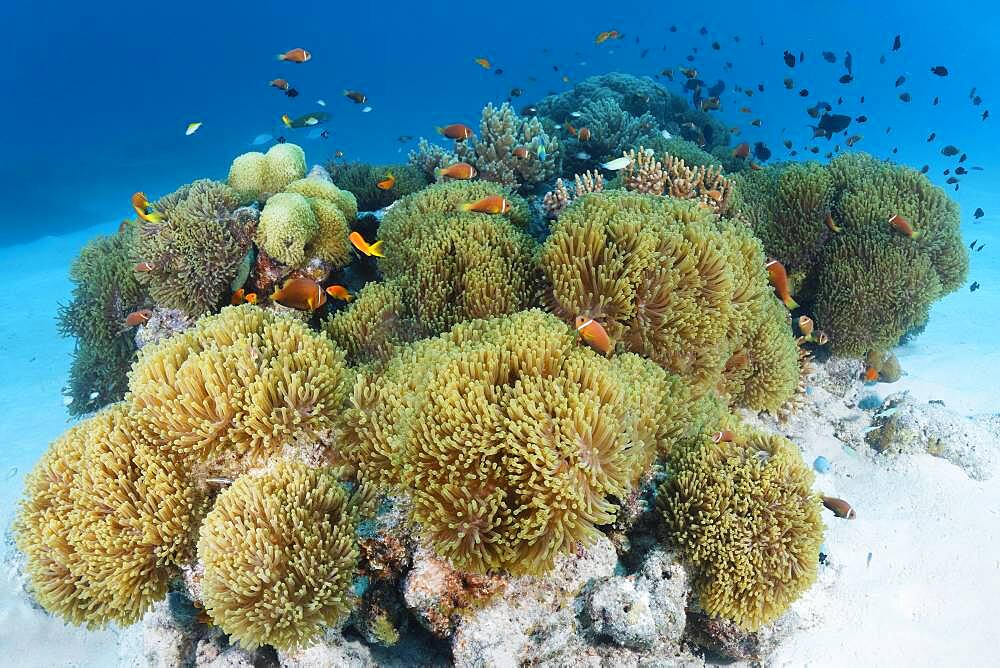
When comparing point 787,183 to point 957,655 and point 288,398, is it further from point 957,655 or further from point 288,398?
point 288,398

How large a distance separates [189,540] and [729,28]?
421 feet

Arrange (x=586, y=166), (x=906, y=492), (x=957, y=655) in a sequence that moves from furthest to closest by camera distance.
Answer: (x=586, y=166)
(x=906, y=492)
(x=957, y=655)

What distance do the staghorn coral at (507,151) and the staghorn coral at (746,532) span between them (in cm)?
529

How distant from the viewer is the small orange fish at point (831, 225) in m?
6.25

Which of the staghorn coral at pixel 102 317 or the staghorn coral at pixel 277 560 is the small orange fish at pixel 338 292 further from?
the staghorn coral at pixel 102 317

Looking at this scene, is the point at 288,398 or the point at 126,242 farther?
the point at 126,242

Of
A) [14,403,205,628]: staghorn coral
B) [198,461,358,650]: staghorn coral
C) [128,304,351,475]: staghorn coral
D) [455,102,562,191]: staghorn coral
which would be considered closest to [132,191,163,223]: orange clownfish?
[128,304,351,475]: staghorn coral

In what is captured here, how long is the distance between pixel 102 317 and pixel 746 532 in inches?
282

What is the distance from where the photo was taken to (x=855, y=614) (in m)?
4.06

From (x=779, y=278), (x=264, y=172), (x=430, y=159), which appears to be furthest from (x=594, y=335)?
(x=430, y=159)

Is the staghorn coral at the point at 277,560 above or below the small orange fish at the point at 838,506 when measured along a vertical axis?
above

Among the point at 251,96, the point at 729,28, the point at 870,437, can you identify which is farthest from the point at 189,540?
the point at 729,28

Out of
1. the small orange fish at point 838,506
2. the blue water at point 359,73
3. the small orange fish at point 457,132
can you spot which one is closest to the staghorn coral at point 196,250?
the small orange fish at point 457,132

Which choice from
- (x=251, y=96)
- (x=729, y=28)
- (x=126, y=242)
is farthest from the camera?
(x=729, y=28)
